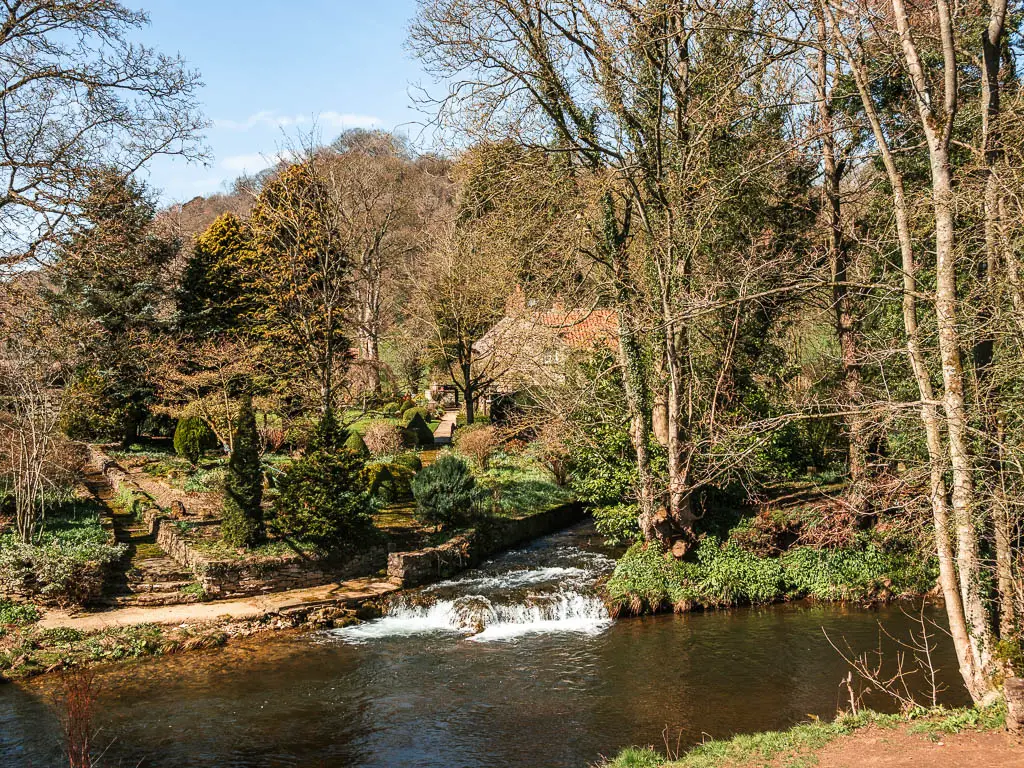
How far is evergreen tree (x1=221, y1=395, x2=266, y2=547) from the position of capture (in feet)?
56.1

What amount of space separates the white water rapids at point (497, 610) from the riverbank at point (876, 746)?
647 cm

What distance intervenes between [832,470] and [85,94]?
17.4 m

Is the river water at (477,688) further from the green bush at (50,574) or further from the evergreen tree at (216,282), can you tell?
the evergreen tree at (216,282)

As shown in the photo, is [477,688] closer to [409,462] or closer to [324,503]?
[324,503]

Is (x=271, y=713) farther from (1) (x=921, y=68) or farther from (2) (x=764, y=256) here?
(2) (x=764, y=256)

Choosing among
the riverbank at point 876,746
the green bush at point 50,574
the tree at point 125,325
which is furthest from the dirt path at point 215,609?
the tree at point 125,325

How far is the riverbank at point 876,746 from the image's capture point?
7.03m

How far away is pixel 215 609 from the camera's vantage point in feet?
50.3

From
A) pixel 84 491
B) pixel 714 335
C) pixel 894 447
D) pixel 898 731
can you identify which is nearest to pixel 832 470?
pixel 714 335

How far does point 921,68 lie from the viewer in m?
8.90

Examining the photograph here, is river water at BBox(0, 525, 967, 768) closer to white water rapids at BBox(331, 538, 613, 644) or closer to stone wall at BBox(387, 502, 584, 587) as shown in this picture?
white water rapids at BBox(331, 538, 613, 644)

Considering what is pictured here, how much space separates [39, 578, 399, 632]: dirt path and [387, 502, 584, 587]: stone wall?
0.60 meters

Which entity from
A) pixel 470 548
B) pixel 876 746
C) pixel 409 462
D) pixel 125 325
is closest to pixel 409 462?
pixel 409 462

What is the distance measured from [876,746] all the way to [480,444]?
18.7m
